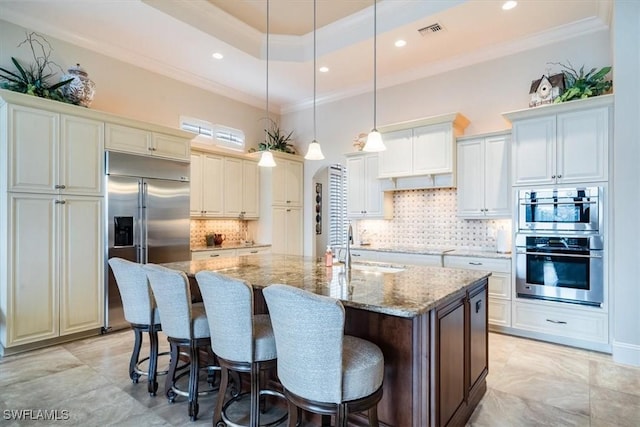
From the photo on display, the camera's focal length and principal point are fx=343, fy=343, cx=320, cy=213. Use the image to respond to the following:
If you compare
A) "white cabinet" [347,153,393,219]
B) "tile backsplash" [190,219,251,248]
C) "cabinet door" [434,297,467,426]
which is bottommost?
"cabinet door" [434,297,467,426]

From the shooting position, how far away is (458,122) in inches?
176

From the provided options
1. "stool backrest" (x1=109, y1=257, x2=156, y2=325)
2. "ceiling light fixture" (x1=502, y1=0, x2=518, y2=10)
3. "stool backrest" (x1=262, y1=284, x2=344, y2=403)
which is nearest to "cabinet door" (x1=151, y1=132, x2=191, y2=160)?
"stool backrest" (x1=109, y1=257, x2=156, y2=325)

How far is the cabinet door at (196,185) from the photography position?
5.07 m

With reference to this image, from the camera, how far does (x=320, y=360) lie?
1530mm

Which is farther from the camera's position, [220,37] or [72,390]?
[220,37]

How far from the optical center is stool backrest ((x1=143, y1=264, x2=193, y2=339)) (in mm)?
2227

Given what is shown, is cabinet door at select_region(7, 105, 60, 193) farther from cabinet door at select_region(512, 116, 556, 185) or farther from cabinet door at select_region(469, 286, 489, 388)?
cabinet door at select_region(512, 116, 556, 185)

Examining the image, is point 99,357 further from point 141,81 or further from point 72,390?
point 141,81

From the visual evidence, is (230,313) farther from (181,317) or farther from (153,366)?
(153,366)

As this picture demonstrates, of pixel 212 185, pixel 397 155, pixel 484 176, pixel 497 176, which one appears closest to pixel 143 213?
pixel 212 185

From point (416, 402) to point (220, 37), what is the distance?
432 centimetres

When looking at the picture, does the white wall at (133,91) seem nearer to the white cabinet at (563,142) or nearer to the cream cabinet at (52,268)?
the cream cabinet at (52,268)

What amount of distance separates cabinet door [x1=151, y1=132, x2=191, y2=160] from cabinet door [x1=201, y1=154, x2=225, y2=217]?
559 millimetres

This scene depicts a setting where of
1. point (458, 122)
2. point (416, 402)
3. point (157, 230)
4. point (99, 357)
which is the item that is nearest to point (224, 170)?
point (157, 230)
